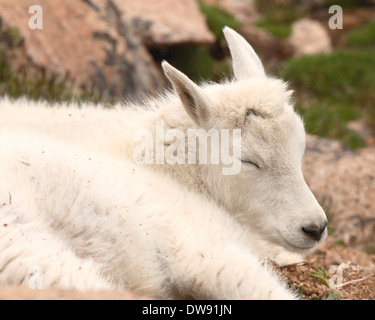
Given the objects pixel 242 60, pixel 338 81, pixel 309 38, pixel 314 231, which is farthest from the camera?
pixel 309 38

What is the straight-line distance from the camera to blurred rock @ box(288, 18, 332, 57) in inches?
733

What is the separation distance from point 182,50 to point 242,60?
349 inches

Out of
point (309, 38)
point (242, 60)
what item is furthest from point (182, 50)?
point (242, 60)

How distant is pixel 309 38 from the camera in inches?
755

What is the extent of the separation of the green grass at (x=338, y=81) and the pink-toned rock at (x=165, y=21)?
246 centimetres

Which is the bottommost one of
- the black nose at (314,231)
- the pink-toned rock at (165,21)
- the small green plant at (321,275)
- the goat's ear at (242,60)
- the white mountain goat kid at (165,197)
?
the small green plant at (321,275)

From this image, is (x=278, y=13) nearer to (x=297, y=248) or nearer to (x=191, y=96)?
(x=191, y=96)

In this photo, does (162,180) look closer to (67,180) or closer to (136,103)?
(67,180)

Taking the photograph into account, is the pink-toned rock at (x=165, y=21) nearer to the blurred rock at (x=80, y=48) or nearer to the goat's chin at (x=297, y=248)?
the blurred rock at (x=80, y=48)

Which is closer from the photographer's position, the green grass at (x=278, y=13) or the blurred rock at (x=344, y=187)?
the blurred rock at (x=344, y=187)

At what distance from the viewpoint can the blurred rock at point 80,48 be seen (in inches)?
390

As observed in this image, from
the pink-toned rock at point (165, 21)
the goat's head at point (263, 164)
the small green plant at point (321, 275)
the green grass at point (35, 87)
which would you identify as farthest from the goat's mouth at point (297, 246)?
the pink-toned rock at point (165, 21)

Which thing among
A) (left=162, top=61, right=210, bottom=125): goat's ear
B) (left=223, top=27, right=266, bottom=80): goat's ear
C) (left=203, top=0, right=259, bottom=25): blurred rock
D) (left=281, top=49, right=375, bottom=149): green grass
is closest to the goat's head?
(left=162, top=61, right=210, bottom=125): goat's ear

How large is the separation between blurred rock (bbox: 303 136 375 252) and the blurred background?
163cm
